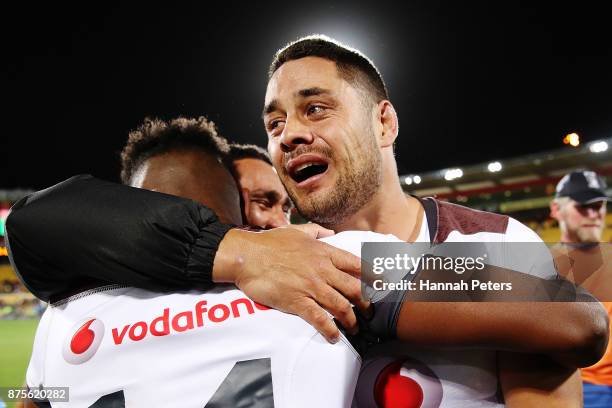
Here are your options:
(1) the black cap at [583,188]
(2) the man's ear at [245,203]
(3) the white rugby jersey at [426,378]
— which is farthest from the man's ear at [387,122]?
(1) the black cap at [583,188]

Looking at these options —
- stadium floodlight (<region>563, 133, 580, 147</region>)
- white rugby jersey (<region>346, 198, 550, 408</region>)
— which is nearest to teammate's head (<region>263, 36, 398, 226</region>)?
white rugby jersey (<region>346, 198, 550, 408</region>)

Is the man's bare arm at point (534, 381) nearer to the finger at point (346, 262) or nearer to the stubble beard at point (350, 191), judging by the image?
the finger at point (346, 262)

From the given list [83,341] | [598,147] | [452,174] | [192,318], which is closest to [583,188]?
[192,318]

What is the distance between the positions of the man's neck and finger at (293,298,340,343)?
0.65 metres

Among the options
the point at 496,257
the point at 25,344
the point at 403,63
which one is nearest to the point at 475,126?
the point at 403,63

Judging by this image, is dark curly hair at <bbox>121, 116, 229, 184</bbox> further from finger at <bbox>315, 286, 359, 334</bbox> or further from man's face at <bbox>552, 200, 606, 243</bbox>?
man's face at <bbox>552, 200, 606, 243</bbox>

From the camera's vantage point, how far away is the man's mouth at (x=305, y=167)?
169 centimetres

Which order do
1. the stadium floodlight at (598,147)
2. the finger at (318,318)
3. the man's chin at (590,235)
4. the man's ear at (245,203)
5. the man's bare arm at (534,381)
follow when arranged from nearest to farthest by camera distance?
the finger at (318,318) → the man's bare arm at (534,381) → the man's ear at (245,203) → the man's chin at (590,235) → the stadium floodlight at (598,147)

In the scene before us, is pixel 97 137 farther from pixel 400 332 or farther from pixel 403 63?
pixel 400 332

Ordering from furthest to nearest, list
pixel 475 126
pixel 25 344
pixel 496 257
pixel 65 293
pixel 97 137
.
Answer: pixel 97 137
pixel 475 126
pixel 25 344
pixel 496 257
pixel 65 293

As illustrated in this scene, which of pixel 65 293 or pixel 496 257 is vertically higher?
pixel 496 257

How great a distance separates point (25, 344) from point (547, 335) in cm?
1415

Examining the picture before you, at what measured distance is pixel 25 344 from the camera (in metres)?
12.7

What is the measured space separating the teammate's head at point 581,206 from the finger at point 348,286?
3319 mm
